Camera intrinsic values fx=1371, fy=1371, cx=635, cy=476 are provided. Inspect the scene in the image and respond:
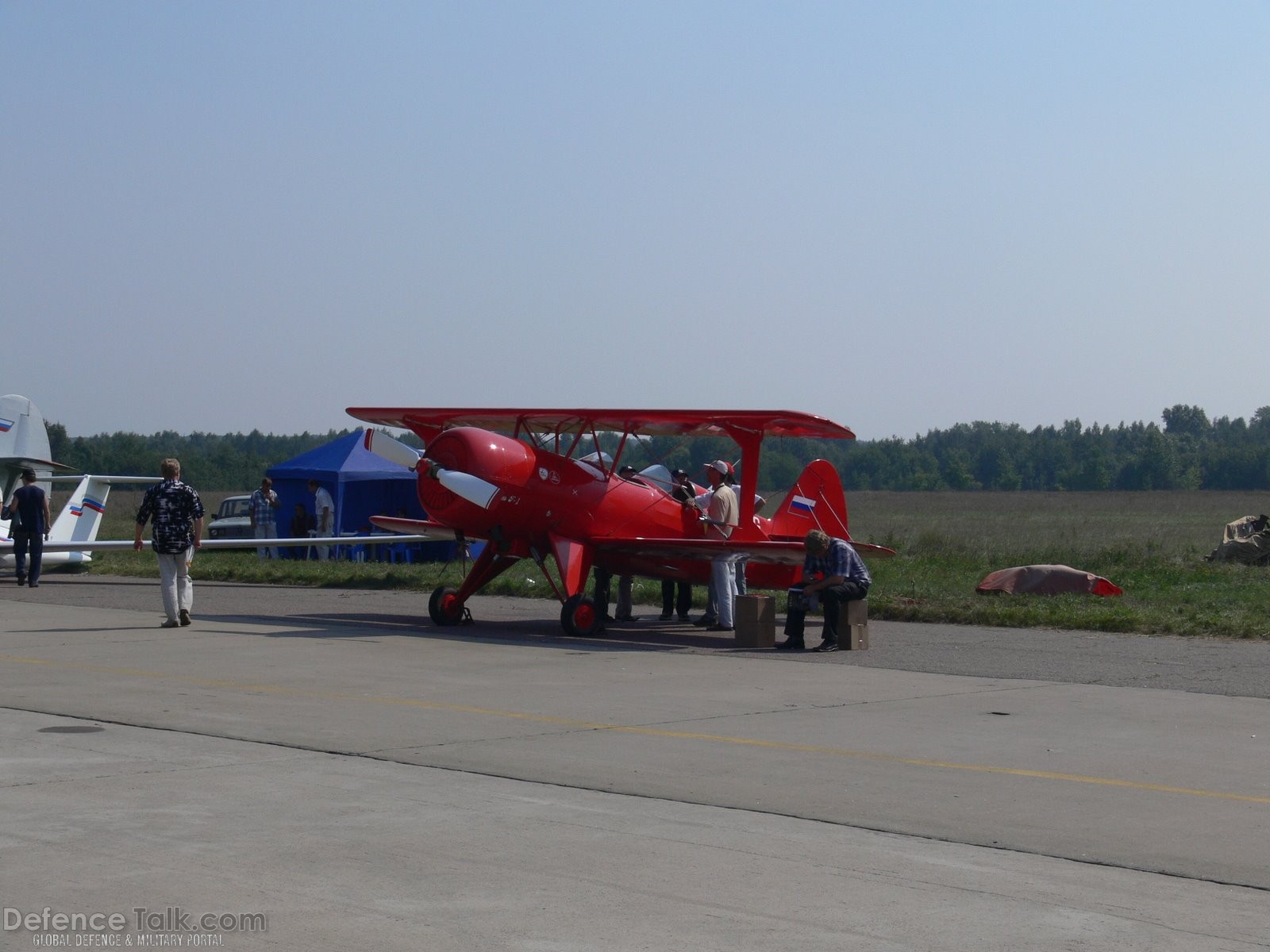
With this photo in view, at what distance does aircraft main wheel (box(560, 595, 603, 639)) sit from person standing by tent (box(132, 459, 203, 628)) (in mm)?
3893

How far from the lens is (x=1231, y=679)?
11211 millimetres

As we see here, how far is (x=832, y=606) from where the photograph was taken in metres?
13.5

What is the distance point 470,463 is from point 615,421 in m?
1.79

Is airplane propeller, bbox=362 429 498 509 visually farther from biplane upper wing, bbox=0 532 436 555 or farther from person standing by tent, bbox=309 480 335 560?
person standing by tent, bbox=309 480 335 560

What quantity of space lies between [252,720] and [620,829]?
12.0ft

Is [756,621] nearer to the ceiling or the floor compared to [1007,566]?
nearer to the floor

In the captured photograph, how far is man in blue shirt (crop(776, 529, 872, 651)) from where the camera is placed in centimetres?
1349

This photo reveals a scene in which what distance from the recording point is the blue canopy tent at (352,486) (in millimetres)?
28109

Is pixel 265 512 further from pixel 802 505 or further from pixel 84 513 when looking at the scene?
pixel 802 505

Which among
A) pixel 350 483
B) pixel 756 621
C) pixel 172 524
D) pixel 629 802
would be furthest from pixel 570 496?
pixel 350 483

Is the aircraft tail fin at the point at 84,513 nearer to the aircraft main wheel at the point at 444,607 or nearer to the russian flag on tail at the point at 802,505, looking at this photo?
the aircraft main wheel at the point at 444,607

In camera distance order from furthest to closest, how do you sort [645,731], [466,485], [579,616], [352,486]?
1. [352,486]
2. [466,485]
3. [579,616]
4. [645,731]

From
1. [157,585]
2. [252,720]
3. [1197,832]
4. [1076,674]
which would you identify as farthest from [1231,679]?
[157,585]

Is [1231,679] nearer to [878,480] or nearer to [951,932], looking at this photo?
[951,932]
